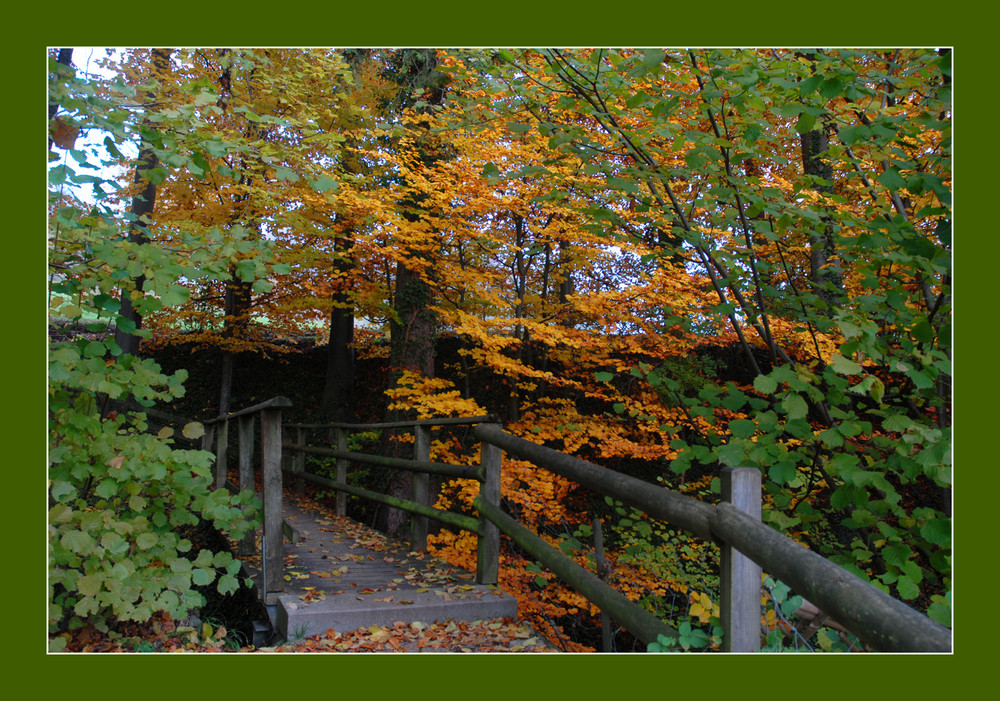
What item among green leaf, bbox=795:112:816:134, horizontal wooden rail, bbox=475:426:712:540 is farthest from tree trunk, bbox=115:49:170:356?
green leaf, bbox=795:112:816:134

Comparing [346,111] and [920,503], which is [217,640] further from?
[346,111]

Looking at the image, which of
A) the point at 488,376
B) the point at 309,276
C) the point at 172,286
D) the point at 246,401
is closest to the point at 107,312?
the point at 172,286

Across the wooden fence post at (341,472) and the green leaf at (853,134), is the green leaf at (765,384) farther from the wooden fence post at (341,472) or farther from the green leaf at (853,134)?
the wooden fence post at (341,472)

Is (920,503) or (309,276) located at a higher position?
(309,276)

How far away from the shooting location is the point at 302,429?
874 centimetres

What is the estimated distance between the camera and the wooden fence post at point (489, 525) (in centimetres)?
346

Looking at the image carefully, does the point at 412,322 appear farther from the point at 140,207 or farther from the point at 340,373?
the point at 340,373

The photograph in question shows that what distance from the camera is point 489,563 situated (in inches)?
137

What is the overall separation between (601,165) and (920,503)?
2.23 metres

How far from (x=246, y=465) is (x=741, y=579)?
384 centimetres

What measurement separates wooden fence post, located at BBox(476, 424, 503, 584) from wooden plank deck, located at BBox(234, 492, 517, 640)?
0.08m

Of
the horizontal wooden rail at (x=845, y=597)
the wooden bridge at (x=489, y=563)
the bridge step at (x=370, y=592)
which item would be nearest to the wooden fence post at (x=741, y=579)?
the wooden bridge at (x=489, y=563)

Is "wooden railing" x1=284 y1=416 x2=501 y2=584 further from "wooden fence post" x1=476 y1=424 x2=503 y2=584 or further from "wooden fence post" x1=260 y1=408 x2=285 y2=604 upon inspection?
"wooden fence post" x1=260 y1=408 x2=285 y2=604

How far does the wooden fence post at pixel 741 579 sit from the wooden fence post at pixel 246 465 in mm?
3517
